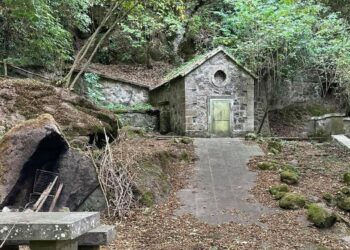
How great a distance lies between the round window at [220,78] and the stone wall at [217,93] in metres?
0.04

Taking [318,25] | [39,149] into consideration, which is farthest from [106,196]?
[318,25]

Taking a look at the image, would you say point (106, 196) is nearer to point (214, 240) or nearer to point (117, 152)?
point (117, 152)

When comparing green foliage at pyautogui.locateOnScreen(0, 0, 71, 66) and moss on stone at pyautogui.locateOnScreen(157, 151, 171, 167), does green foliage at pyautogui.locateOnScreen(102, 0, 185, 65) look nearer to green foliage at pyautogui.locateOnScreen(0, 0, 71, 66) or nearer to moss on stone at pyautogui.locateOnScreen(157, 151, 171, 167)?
green foliage at pyautogui.locateOnScreen(0, 0, 71, 66)

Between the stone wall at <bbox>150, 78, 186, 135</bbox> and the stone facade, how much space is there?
4 cm

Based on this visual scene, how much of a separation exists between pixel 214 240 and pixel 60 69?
12356mm

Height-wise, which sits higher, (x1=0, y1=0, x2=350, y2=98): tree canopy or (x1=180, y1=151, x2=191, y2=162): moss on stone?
(x1=0, y1=0, x2=350, y2=98): tree canopy

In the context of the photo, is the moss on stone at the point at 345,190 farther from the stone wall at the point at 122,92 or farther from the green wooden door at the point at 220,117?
the stone wall at the point at 122,92

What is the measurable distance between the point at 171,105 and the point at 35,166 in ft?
39.8

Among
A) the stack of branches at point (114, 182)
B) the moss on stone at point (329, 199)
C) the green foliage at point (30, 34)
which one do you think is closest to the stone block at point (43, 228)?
the stack of branches at point (114, 182)

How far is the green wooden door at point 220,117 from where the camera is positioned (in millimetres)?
16062

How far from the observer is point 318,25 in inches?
682

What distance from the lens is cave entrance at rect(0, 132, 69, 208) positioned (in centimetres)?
554

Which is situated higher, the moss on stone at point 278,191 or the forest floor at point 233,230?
the moss on stone at point 278,191

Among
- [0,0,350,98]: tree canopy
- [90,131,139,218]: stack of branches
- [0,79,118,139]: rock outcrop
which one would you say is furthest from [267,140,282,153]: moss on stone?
[90,131,139,218]: stack of branches
